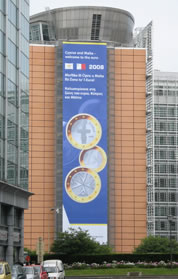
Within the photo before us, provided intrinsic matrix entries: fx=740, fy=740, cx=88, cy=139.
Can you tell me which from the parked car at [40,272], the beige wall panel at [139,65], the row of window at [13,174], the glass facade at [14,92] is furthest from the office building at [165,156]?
the parked car at [40,272]

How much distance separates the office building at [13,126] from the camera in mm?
67188

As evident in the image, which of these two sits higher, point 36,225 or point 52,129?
point 52,129

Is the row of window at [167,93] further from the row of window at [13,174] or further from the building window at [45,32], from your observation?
the row of window at [13,174]

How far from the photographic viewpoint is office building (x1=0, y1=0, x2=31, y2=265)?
6719 cm

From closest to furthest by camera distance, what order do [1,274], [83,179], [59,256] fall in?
[1,274], [59,256], [83,179]

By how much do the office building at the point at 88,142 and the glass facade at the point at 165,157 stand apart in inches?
629

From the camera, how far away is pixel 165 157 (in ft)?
504

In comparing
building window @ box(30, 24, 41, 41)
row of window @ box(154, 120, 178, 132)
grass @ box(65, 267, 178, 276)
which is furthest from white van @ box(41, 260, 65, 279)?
row of window @ box(154, 120, 178, 132)

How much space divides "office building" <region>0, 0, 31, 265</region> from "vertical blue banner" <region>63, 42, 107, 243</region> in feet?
181

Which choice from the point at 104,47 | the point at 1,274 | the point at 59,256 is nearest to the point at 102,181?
the point at 104,47

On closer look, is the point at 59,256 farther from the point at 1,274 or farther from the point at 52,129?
the point at 1,274

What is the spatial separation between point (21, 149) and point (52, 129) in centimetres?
6275

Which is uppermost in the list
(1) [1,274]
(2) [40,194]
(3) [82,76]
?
(3) [82,76]

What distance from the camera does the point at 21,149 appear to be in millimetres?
73188
